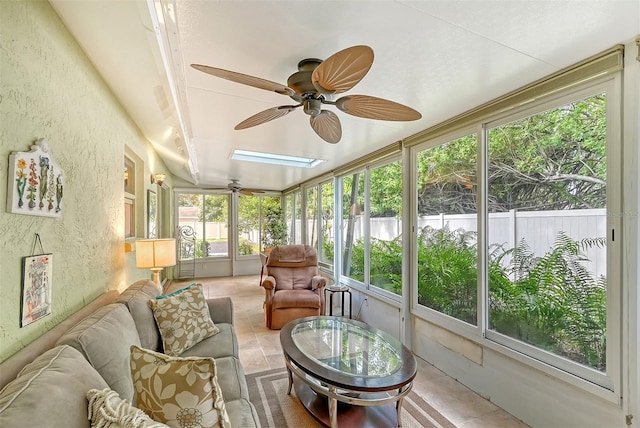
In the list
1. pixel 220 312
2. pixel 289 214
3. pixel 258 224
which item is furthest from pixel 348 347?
pixel 258 224

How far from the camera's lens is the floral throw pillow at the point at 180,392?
101cm

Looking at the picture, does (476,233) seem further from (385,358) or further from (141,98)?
(141,98)

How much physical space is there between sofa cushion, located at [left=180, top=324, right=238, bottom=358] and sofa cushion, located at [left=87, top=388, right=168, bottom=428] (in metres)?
1.12

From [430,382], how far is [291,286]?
7.60 feet

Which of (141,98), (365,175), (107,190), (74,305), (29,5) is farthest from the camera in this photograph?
(365,175)

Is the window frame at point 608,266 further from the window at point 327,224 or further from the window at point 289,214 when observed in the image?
the window at point 289,214

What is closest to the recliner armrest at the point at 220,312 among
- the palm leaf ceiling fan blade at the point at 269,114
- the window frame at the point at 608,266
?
the palm leaf ceiling fan blade at the point at 269,114

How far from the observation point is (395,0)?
4.19ft

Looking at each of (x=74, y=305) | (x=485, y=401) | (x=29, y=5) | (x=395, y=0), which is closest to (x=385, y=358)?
(x=485, y=401)

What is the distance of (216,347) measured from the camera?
210 centimetres

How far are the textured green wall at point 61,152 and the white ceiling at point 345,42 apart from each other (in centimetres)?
21

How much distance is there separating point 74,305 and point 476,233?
2866mm

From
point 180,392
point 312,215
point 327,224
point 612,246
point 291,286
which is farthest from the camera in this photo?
point 312,215

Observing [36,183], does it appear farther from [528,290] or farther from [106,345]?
[528,290]
